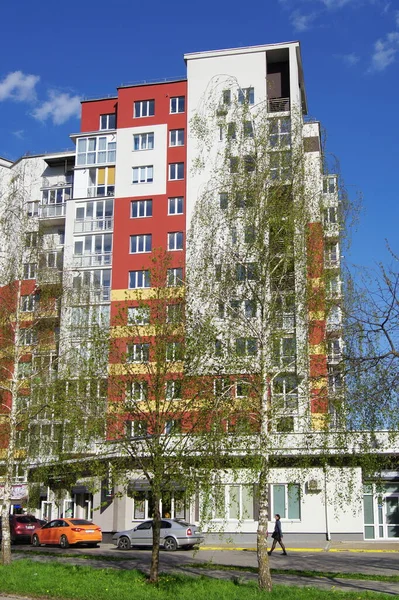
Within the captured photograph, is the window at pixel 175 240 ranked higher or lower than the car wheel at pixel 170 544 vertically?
higher

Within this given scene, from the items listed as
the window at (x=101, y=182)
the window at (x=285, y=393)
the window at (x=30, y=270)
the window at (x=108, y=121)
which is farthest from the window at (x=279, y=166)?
the window at (x=108, y=121)

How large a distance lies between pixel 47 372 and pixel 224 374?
892 centimetres

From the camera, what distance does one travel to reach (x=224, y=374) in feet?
60.2

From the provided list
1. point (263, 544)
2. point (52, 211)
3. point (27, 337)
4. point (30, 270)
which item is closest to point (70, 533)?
point (27, 337)

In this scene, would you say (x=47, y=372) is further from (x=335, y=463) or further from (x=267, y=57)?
(x=267, y=57)

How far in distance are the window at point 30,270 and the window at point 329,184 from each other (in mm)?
11438

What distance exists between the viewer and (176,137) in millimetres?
49969

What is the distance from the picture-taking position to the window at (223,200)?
20.8 metres

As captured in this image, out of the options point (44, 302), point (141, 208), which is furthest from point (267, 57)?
point (44, 302)

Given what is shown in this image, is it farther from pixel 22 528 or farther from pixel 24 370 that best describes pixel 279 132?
pixel 22 528

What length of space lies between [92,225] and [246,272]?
33.4 metres

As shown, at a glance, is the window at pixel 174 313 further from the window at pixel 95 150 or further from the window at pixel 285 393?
the window at pixel 95 150

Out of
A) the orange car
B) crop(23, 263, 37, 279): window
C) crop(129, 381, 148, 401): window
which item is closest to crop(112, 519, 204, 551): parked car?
the orange car

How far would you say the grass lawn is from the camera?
52.7 feet
